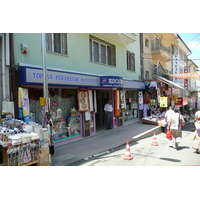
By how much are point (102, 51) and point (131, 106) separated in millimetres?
4973

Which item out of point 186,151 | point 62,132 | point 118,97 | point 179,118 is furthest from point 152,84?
point 62,132

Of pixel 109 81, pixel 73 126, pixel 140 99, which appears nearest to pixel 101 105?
pixel 109 81

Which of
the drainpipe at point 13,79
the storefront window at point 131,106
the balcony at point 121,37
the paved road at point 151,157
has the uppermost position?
the balcony at point 121,37

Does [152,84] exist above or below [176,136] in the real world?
above

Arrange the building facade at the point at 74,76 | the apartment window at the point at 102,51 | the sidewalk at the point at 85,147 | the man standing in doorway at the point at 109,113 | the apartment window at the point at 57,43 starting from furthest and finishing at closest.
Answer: the man standing in doorway at the point at 109,113
the apartment window at the point at 102,51
the apartment window at the point at 57,43
the building facade at the point at 74,76
the sidewalk at the point at 85,147

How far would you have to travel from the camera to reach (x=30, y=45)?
20.8 ft

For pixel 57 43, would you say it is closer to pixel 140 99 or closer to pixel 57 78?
pixel 57 78

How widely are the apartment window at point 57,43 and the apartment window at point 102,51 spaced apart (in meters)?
1.89

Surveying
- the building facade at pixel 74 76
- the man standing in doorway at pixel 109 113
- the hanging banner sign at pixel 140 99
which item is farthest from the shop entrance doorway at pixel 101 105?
the hanging banner sign at pixel 140 99

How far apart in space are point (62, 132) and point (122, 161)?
3.26 m

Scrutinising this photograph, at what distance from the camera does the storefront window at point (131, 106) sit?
1254cm

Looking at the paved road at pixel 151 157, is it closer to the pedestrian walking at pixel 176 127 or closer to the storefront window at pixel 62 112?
the pedestrian walking at pixel 176 127

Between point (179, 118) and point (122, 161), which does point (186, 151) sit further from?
point (122, 161)

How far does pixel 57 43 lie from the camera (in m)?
7.61
